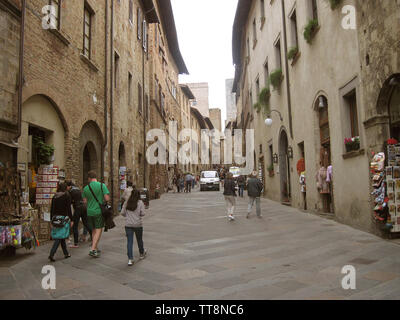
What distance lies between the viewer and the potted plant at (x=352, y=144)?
838 centimetres

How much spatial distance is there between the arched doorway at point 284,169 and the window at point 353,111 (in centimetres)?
685

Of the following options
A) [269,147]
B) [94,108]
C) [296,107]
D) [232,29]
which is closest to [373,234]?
[296,107]

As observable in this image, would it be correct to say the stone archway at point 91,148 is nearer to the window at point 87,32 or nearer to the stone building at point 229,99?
the window at point 87,32

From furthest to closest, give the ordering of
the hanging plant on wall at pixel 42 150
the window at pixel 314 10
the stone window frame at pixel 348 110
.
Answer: the window at pixel 314 10 < the hanging plant on wall at pixel 42 150 < the stone window frame at pixel 348 110

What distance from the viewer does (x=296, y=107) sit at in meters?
13.3

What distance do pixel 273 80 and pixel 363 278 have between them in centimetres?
1213

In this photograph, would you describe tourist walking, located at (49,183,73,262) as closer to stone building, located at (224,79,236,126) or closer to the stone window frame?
the stone window frame

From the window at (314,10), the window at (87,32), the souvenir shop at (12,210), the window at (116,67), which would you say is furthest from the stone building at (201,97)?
the souvenir shop at (12,210)

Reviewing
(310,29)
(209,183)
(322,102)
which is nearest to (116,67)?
(310,29)

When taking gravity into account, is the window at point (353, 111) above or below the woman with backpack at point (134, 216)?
above

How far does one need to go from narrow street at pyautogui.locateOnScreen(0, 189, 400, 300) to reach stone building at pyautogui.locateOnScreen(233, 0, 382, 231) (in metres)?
1.49

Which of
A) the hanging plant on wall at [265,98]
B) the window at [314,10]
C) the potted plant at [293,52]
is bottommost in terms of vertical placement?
the hanging plant on wall at [265,98]

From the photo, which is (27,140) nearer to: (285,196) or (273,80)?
(273,80)

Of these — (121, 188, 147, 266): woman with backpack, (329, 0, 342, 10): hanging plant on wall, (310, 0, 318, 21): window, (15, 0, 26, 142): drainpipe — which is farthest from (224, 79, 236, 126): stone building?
(121, 188, 147, 266): woman with backpack
